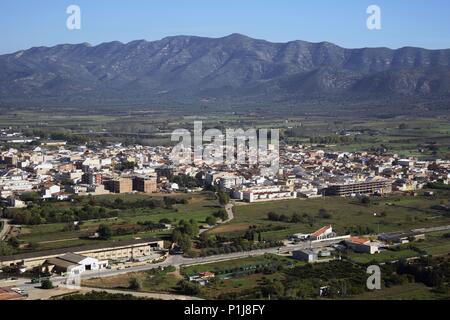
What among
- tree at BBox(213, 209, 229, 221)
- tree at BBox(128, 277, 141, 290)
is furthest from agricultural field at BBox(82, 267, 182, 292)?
tree at BBox(213, 209, 229, 221)

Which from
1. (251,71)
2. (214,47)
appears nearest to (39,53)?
(214,47)

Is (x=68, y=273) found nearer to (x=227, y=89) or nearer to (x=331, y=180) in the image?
(x=331, y=180)

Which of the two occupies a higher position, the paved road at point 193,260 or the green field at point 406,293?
→ the green field at point 406,293

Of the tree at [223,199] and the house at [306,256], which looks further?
the tree at [223,199]

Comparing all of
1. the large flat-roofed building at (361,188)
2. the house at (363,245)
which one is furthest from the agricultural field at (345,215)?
the house at (363,245)

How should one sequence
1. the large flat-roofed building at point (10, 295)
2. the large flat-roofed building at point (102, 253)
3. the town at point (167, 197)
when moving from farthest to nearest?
1. the town at point (167, 197)
2. the large flat-roofed building at point (102, 253)
3. the large flat-roofed building at point (10, 295)

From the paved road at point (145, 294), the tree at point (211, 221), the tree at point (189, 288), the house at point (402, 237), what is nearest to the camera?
the paved road at point (145, 294)

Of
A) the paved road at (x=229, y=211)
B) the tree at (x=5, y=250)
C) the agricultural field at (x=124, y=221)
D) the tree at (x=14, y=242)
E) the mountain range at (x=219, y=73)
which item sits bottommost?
the paved road at (x=229, y=211)

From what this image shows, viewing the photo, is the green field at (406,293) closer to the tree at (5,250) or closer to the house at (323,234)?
the house at (323,234)
